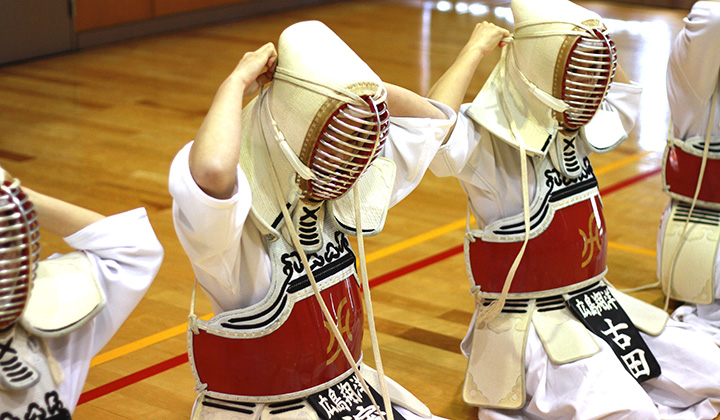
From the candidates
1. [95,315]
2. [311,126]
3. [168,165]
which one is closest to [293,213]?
[311,126]

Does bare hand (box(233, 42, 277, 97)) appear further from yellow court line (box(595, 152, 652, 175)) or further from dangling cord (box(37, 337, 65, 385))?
yellow court line (box(595, 152, 652, 175))

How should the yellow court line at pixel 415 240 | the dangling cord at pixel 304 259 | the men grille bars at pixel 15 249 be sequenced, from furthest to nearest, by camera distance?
the yellow court line at pixel 415 240 → the dangling cord at pixel 304 259 → the men grille bars at pixel 15 249

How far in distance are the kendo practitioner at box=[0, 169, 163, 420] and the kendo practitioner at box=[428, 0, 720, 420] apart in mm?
891

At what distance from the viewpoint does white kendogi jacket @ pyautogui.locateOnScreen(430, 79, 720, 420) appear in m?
2.43

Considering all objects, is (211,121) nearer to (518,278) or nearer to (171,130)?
(518,278)

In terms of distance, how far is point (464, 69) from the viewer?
2332mm

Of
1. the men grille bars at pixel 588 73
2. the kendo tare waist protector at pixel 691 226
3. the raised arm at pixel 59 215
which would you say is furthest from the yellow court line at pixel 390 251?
the men grille bars at pixel 588 73

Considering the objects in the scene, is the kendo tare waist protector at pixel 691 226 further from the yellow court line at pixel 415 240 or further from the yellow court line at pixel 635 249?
the yellow court line at pixel 415 240

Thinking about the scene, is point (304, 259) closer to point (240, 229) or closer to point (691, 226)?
point (240, 229)

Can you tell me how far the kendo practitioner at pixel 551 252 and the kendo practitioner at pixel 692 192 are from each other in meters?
0.55

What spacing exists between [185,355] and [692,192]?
1.74m

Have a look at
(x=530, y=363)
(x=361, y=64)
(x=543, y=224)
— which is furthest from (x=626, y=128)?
(x=361, y=64)

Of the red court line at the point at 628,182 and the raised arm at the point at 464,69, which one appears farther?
the red court line at the point at 628,182

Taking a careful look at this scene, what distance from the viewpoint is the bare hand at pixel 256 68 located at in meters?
1.81
